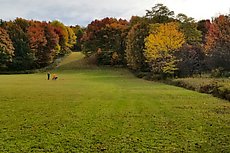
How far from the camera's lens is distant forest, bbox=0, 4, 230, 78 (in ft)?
152

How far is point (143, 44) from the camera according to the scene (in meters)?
58.8

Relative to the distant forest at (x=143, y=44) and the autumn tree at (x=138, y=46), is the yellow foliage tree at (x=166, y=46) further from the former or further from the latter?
the autumn tree at (x=138, y=46)

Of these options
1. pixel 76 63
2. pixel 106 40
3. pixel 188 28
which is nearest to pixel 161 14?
pixel 188 28

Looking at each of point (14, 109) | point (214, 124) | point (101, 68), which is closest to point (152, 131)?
point (214, 124)

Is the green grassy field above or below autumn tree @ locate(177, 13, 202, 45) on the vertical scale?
below

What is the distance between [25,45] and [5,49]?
702cm

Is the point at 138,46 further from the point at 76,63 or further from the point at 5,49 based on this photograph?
the point at 5,49

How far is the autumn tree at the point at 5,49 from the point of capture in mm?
71456

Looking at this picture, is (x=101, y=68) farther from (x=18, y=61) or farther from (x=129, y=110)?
(x=129, y=110)

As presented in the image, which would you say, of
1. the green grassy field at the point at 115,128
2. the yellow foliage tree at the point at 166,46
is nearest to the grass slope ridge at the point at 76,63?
the yellow foliage tree at the point at 166,46

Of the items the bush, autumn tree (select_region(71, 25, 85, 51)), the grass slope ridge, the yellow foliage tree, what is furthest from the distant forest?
autumn tree (select_region(71, 25, 85, 51))

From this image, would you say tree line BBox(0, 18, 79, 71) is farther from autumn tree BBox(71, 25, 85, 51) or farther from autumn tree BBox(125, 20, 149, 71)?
autumn tree BBox(71, 25, 85, 51)

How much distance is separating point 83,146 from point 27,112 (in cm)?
720

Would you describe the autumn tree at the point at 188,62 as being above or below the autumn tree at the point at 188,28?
below
